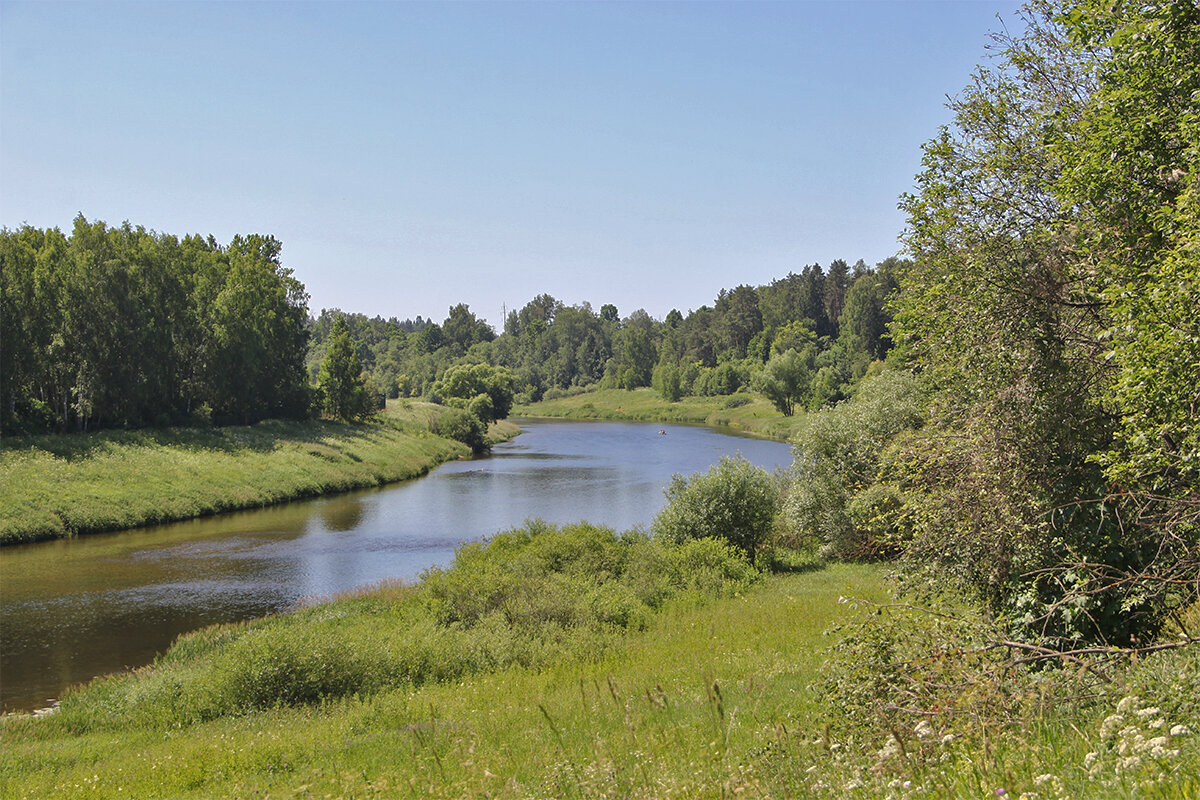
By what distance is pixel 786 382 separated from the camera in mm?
102625

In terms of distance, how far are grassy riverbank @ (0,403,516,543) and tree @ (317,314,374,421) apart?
7523mm

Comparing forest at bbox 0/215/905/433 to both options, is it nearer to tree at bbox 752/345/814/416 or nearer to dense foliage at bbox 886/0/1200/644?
tree at bbox 752/345/814/416

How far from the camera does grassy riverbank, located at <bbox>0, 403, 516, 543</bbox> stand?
36750 mm

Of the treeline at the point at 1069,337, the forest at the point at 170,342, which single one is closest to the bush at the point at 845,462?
the forest at the point at 170,342

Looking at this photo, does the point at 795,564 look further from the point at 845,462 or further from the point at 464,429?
the point at 464,429

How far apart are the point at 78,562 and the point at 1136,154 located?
36490 mm

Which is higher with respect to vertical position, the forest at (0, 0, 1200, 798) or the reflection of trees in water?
the forest at (0, 0, 1200, 798)

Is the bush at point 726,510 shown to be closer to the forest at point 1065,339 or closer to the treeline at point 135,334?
the forest at point 1065,339

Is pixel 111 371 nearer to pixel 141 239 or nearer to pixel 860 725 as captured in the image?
pixel 141 239

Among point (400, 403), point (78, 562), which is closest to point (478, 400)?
point (400, 403)

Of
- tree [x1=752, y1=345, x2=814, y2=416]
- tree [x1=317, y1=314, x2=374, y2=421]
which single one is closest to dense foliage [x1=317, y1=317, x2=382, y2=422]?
tree [x1=317, y1=314, x2=374, y2=421]

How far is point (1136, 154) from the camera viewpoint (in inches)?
363

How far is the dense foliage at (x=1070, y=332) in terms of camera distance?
8125 mm

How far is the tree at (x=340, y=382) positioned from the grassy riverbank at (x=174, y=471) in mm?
7523
